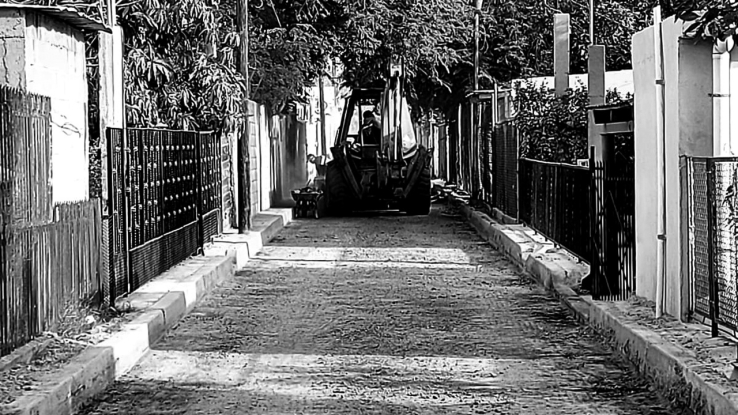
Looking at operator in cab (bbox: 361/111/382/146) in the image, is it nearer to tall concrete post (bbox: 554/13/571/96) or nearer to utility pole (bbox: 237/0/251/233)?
tall concrete post (bbox: 554/13/571/96)

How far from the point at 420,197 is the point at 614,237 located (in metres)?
16.3

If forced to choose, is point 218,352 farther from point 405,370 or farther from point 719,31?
point 719,31

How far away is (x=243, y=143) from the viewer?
21.3 m

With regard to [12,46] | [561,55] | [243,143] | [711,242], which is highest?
[561,55]

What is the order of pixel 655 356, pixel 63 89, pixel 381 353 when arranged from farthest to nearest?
pixel 63 89 < pixel 381 353 < pixel 655 356

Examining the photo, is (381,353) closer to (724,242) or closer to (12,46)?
(724,242)

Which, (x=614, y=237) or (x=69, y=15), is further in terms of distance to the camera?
(x=614, y=237)

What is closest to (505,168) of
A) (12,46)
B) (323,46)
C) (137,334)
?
(323,46)

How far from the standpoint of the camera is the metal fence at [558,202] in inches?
553

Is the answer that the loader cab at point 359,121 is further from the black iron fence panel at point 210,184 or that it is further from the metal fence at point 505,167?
the black iron fence panel at point 210,184

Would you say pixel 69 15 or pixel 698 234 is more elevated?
pixel 69 15

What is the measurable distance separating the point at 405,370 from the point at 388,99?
1794 centimetres

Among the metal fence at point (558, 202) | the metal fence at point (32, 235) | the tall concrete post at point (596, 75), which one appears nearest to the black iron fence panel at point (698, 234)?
the metal fence at point (558, 202)

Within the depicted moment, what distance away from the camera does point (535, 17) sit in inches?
1350
